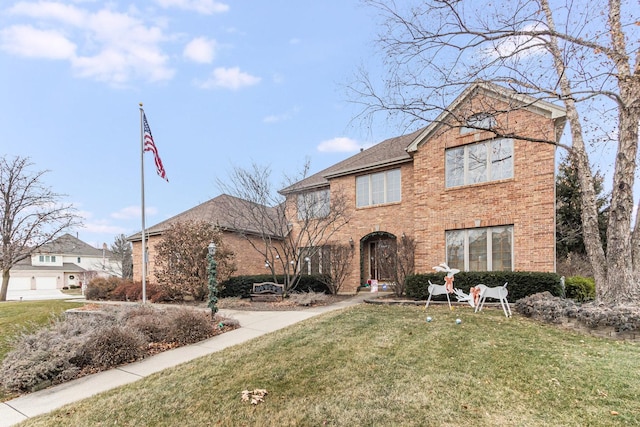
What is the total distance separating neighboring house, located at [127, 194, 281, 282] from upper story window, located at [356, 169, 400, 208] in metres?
4.98

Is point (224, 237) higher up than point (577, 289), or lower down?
higher up

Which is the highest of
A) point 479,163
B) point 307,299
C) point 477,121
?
point 477,121

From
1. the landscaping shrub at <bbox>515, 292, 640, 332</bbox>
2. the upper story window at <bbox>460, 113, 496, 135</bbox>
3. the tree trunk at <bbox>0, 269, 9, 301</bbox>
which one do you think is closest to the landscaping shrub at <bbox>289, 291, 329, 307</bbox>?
the landscaping shrub at <bbox>515, 292, 640, 332</bbox>

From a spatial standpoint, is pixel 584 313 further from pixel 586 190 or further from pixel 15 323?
pixel 15 323

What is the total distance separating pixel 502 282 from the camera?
10133 mm

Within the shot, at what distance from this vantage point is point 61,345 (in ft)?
19.7

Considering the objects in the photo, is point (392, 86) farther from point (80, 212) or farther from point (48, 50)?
point (80, 212)

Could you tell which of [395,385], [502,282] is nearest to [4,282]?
[395,385]

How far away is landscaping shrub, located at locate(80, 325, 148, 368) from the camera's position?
6.04m

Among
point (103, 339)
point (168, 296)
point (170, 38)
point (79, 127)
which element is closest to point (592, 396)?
point (103, 339)

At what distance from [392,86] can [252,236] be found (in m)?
13.3

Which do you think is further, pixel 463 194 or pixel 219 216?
pixel 219 216

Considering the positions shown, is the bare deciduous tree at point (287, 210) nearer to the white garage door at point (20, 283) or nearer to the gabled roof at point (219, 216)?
the gabled roof at point (219, 216)

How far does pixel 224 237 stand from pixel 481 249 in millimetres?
12572
